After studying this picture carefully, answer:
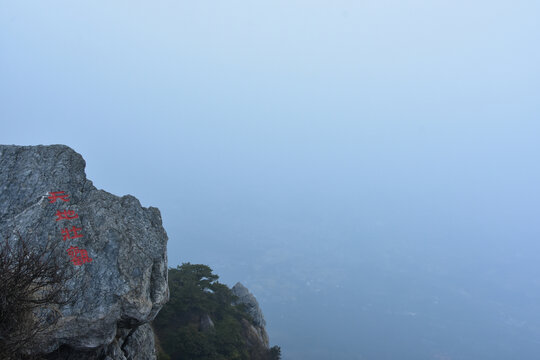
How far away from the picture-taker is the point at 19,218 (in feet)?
35.1

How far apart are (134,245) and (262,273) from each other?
13752 centimetres

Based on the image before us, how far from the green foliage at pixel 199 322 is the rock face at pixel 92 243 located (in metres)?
4.46

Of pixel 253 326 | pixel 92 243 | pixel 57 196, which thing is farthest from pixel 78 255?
pixel 253 326

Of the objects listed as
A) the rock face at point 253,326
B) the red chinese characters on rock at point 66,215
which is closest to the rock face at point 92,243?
the red chinese characters on rock at point 66,215

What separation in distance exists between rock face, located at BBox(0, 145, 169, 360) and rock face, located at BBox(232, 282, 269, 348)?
9.94 metres

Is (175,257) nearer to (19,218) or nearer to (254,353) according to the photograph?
(254,353)

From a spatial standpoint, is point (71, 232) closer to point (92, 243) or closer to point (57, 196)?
point (92, 243)

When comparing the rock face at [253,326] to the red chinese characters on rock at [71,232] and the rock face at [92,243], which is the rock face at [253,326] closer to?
the rock face at [92,243]

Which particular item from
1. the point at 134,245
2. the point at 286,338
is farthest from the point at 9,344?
the point at 286,338

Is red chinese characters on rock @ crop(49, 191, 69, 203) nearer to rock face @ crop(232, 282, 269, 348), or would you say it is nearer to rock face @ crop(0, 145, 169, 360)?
Result: rock face @ crop(0, 145, 169, 360)

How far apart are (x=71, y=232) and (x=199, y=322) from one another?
1109 centimetres

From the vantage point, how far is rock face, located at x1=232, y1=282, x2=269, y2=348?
2198 cm

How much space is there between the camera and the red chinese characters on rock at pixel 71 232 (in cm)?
1056

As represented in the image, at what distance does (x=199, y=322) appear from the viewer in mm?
19922
